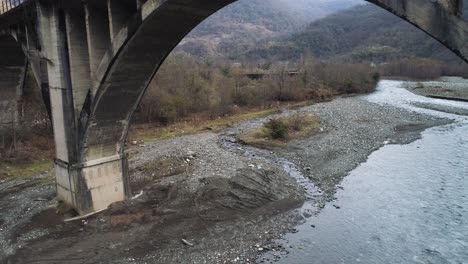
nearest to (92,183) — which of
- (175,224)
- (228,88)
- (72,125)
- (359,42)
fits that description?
(72,125)

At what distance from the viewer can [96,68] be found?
491 inches

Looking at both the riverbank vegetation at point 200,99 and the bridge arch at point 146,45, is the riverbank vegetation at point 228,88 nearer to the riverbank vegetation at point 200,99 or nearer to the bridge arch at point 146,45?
the riverbank vegetation at point 200,99

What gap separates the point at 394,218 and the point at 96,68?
12.3 metres

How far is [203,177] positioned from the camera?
1795 cm

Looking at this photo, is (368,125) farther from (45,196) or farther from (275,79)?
(45,196)

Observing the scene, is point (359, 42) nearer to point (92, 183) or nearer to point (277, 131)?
point (277, 131)

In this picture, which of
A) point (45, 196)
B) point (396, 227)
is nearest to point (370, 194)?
point (396, 227)

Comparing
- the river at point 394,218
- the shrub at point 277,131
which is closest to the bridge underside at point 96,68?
the river at point 394,218

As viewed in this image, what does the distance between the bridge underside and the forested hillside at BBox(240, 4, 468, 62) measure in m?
100

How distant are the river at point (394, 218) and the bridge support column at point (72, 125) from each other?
22.1 feet

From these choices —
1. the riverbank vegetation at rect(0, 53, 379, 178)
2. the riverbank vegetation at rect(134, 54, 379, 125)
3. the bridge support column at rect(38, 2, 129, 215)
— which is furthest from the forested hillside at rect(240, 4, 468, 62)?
the bridge support column at rect(38, 2, 129, 215)

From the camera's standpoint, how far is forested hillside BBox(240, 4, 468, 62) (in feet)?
365

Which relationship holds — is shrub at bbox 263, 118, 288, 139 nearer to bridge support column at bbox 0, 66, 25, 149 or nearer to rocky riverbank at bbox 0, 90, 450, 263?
rocky riverbank at bbox 0, 90, 450, 263

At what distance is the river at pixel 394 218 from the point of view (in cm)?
1208
